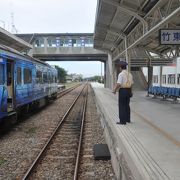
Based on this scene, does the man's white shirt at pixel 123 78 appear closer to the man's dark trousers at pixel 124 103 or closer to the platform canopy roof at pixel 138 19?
the man's dark trousers at pixel 124 103

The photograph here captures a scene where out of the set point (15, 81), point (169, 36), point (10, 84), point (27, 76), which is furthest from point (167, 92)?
point (169, 36)

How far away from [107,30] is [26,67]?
9.09 metres

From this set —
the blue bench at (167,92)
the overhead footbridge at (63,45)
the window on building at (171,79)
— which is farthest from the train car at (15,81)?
the overhead footbridge at (63,45)

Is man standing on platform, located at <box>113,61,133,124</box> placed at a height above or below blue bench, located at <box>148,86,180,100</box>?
above

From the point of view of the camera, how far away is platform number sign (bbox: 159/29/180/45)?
11195 mm

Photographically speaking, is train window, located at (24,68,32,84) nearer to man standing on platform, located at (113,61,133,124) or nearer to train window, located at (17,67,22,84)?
train window, located at (17,67,22,84)

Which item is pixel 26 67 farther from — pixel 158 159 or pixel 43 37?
pixel 43 37

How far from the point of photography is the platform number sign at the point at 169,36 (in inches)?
441

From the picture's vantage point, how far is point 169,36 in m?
11.2

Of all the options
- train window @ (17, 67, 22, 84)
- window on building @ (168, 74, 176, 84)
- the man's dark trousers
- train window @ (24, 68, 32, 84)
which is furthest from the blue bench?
the man's dark trousers

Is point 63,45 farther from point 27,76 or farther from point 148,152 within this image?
point 148,152

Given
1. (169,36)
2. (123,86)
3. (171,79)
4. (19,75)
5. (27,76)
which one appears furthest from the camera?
(171,79)

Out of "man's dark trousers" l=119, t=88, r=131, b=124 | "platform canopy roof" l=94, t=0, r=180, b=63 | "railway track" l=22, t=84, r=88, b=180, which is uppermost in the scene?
"platform canopy roof" l=94, t=0, r=180, b=63

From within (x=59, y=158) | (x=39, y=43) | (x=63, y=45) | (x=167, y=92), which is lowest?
(x=59, y=158)
